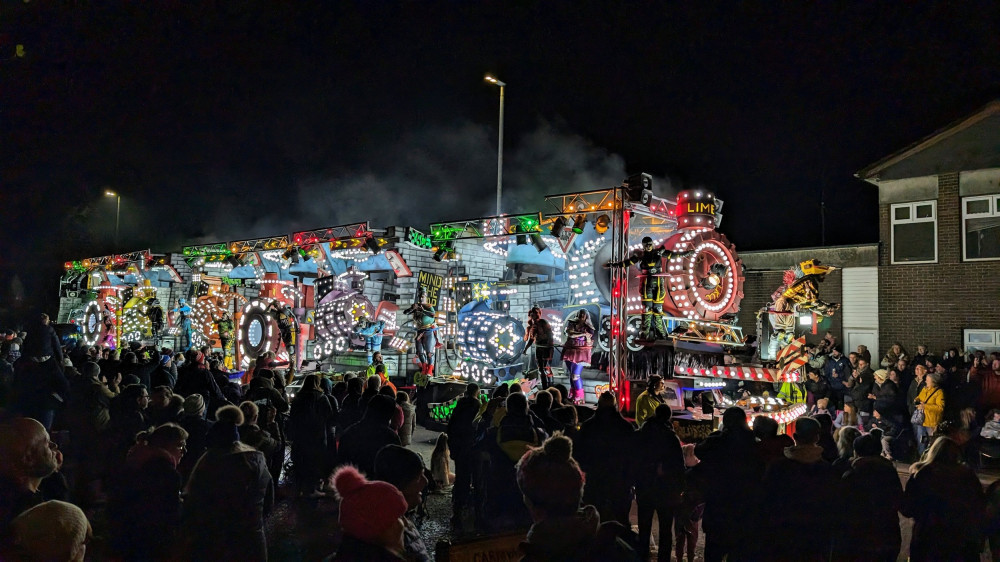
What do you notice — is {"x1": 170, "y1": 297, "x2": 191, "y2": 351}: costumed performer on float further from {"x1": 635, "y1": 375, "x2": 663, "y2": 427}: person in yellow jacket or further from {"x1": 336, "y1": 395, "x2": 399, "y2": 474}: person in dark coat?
{"x1": 635, "y1": 375, "x2": 663, "y2": 427}: person in yellow jacket

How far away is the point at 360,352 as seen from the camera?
1767cm

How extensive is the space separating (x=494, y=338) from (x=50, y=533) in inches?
493

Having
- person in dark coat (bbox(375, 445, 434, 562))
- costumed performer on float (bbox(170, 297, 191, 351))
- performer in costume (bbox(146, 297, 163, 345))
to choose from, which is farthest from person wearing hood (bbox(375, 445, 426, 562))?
performer in costume (bbox(146, 297, 163, 345))

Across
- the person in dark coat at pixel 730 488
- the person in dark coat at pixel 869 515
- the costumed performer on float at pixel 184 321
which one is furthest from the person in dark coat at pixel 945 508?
the costumed performer on float at pixel 184 321

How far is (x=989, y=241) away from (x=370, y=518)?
639 inches

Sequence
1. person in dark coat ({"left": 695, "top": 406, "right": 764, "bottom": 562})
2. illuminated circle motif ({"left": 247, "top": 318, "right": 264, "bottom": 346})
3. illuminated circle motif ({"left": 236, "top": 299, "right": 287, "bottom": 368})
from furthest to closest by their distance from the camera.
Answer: illuminated circle motif ({"left": 247, "top": 318, "right": 264, "bottom": 346}), illuminated circle motif ({"left": 236, "top": 299, "right": 287, "bottom": 368}), person in dark coat ({"left": 695, "top": 406, "right": 764, "bottom": 562})

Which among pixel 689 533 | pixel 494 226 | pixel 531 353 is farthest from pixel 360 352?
pixel 689 533

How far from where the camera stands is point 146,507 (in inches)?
157

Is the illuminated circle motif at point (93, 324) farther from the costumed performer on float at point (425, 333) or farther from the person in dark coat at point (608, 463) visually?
the person in dark coat at point (608, 463)

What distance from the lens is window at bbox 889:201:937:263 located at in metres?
14.3

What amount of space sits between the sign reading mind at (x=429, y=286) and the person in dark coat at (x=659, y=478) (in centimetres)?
1097

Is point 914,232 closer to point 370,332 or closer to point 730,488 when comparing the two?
point 730,488

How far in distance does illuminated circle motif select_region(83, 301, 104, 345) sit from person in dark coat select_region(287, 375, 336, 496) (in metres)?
22.9

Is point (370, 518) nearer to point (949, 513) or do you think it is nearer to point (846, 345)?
point (949, 513)
